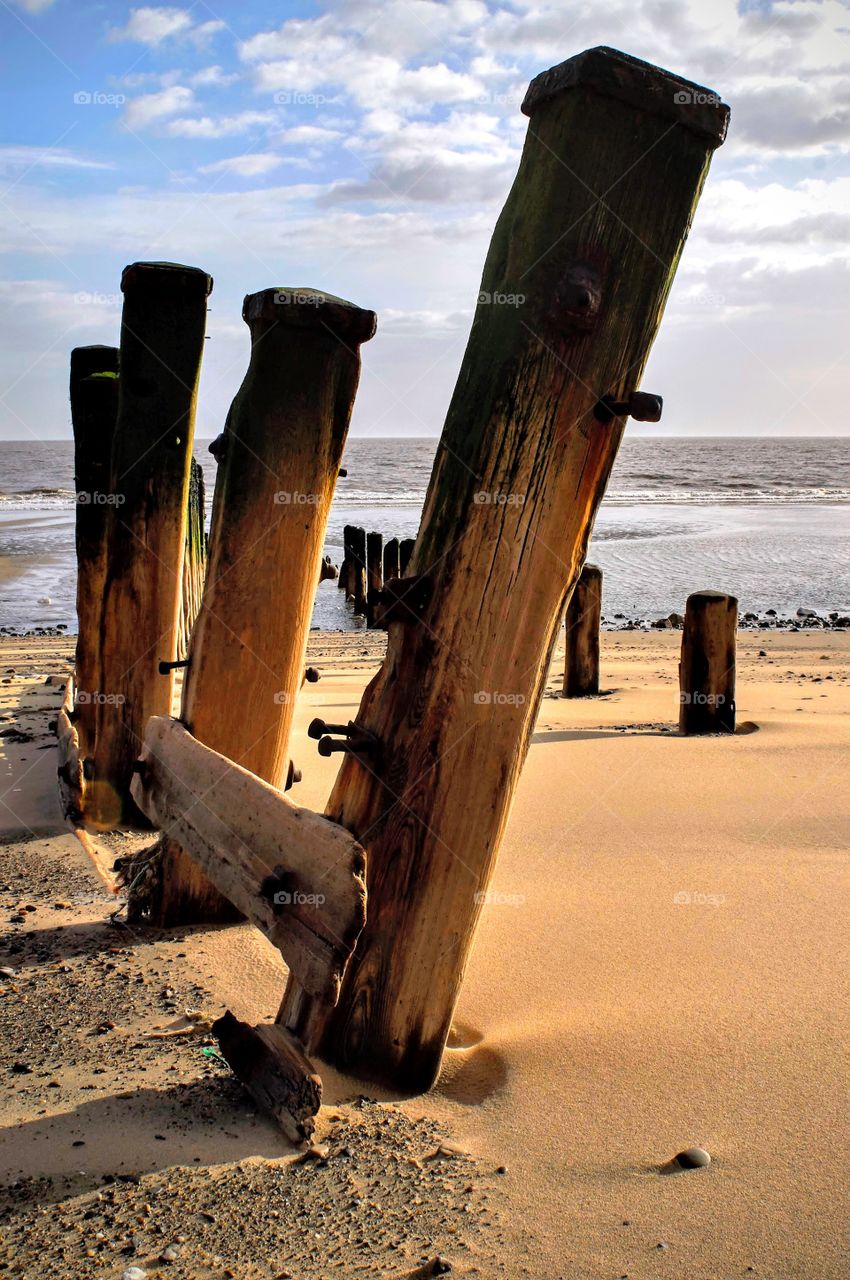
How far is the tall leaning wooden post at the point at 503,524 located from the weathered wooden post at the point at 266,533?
124 cm

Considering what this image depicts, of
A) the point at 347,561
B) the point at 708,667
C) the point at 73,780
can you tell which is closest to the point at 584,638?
the point at 708,667

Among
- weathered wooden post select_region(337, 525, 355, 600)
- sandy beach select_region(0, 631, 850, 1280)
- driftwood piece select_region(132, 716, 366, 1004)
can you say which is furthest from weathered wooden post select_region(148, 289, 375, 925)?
weathered wooden post select_region(337, 525, 355, 600)

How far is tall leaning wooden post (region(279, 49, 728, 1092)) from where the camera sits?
8.01 feet

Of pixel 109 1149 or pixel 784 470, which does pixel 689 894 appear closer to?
pixel 109 1149

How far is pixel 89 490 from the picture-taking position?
5.82 m

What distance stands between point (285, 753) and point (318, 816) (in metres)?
1.48

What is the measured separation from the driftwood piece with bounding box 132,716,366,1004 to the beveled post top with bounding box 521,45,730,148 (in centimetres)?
182

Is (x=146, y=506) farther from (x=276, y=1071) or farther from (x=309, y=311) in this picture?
(x=276, y=1071)

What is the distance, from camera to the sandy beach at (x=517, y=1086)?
88.5 inches

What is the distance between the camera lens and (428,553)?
2.65 m

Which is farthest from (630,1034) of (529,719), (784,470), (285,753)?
(784,470)

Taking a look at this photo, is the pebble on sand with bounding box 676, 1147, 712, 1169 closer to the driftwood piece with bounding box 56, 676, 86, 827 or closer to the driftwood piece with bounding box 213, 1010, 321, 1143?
the driftwood piece with bounding box 213, 1010, 321, 1143

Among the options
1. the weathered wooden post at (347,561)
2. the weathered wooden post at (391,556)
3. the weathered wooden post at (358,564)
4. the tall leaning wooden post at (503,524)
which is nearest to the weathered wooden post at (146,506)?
the tall leaning wooden post at (503,524)

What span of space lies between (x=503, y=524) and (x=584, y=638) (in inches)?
262
